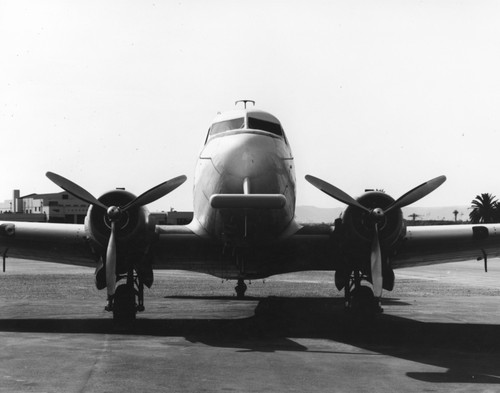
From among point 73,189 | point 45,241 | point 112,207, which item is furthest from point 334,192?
point 45,241

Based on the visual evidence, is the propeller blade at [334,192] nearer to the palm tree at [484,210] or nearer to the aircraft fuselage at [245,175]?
the aircraft fuselage at [245,175]

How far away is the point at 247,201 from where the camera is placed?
44.3 feet

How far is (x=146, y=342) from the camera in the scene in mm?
13555

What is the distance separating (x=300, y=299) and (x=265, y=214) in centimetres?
1099

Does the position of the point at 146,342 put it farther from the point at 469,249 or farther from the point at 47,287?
the point at 47,287

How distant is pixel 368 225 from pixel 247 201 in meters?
2.91

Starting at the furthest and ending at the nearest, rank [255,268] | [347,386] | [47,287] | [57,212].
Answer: [57,212] < [47,287] < [255,268] < [347,386]

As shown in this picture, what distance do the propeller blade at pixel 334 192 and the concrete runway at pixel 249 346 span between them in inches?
113

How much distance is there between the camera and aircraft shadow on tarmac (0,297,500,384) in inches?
451

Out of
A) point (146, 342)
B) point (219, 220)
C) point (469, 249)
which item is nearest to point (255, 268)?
point (219, 220)

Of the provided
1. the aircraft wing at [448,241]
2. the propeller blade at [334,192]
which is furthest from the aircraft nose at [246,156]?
the aircraft wing at [448,241]

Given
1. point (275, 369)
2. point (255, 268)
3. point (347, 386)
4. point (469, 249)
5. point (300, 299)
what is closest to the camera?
point (347, 386)

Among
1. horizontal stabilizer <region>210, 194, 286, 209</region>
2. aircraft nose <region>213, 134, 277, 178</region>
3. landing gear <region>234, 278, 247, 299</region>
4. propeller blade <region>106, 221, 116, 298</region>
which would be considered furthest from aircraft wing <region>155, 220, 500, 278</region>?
landing gear <region>234, 278, 247, 299</region>

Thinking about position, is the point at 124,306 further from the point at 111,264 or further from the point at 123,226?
the point at 123,226
